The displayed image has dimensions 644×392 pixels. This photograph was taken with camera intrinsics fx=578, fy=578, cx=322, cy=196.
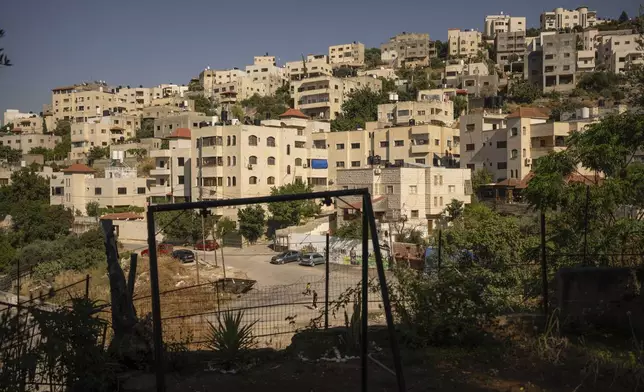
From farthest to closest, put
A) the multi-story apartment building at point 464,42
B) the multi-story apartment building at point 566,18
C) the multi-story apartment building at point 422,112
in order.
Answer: the multi-story apartment building at point 566,18, the multi-story apartment building at point 464,42, the multi-story apartment building at point 422,112

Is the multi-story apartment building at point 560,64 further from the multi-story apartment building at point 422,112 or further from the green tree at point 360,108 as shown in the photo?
the multi-story apartment building at point 422,112

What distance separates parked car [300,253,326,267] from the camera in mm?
23263

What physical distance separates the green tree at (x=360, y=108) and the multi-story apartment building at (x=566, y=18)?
2644 inches

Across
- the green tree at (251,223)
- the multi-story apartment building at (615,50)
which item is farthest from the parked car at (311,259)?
the multi-story apartment building at (615,50)

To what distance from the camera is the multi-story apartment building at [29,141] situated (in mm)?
83688

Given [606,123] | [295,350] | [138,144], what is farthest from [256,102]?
[295,350]

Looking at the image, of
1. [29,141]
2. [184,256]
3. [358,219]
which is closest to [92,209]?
[184,256]

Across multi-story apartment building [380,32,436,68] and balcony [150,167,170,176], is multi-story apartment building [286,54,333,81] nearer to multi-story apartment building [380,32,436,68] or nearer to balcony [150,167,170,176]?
multi-story apartment building [380,32,436,68]

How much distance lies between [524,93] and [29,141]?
69249 millimetres

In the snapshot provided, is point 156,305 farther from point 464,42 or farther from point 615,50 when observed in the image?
point 464,42

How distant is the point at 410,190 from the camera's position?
37.2 m

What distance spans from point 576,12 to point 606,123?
119 metres

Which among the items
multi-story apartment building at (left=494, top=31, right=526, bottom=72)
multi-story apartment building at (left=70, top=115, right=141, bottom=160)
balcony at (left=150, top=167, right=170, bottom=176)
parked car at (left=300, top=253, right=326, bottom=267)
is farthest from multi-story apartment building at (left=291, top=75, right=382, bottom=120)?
parked car at (left=300, top=253, right=326, bottom=267)

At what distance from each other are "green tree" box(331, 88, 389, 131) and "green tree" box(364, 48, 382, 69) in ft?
125
